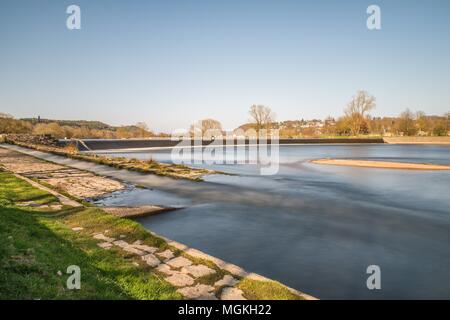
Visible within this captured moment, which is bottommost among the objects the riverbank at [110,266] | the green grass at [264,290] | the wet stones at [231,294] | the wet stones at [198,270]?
the green grass at [264,290]

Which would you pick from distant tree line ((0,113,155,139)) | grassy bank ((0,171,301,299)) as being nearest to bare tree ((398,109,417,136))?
distant tree line ((0,113,155,139))

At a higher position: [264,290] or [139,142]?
[139,142]

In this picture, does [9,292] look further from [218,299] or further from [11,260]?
[218,299]

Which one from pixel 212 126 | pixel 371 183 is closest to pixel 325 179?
pixel 371 183

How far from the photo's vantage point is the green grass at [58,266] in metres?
3.80

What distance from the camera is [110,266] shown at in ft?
15.9

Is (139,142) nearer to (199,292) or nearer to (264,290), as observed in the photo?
(199,292)

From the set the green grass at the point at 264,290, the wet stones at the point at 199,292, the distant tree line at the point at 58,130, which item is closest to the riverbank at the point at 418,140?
the distant tree line at the point at 58,130

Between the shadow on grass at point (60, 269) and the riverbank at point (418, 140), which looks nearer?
the shadow on grass at point (60, 269)

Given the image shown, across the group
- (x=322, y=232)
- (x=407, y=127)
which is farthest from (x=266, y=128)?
(x=322, y=232)

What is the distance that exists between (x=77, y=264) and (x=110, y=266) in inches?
20.2

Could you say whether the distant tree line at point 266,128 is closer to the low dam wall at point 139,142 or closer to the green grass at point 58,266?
the low dam wall at point 139,142

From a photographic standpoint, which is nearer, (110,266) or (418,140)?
(110,266)

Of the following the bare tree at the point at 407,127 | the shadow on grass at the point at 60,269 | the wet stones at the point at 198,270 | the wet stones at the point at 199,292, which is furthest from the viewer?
the bare tree at the point at 407,127
